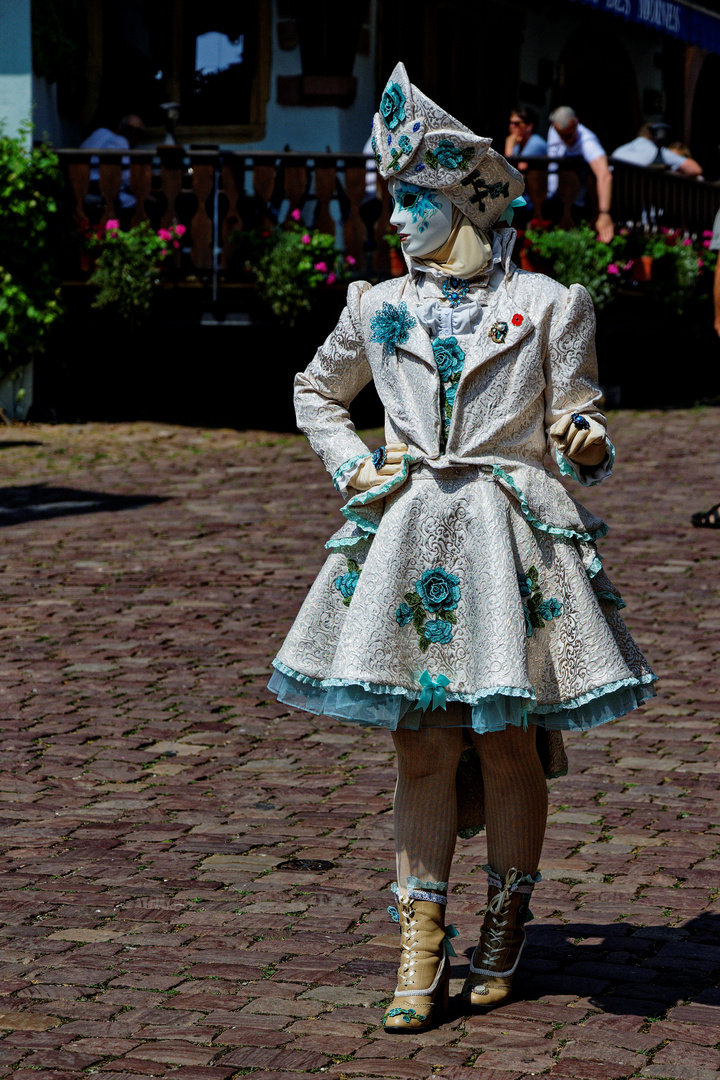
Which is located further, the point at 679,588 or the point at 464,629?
the point at 679,588

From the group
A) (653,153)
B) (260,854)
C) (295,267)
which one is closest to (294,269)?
(295,267)

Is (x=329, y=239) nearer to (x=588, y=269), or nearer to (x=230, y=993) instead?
(x=588, y=269)

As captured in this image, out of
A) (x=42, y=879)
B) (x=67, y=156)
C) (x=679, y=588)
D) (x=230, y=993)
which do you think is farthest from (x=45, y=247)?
(x=230, y=993)

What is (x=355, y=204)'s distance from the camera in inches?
506

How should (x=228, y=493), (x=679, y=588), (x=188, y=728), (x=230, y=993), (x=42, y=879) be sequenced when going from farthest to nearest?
1. (x=228, y=493)
2. (x=679, y=588)
3. (x=188, y=728)
4. (x=42, y=879)
5. (x=230, y=993)

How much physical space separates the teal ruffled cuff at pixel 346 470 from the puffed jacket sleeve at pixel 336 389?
0.05 ft

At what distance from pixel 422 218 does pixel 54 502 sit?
23.3 feet

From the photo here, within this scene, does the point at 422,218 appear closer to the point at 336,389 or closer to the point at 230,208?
the point at 336,389

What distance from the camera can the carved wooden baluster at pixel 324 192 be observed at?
1277cm

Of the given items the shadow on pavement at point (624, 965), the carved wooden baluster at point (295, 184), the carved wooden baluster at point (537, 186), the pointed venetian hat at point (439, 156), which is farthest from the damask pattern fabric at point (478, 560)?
the carved wooden baluster at point (537, 186)

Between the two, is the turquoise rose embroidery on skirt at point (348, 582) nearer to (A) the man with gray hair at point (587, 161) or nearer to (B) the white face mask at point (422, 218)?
(B) the white face mask at point (422, 218)

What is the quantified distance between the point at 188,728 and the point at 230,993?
2371 mm

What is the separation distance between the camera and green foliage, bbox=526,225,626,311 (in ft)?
41.7

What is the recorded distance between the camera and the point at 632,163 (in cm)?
1390
